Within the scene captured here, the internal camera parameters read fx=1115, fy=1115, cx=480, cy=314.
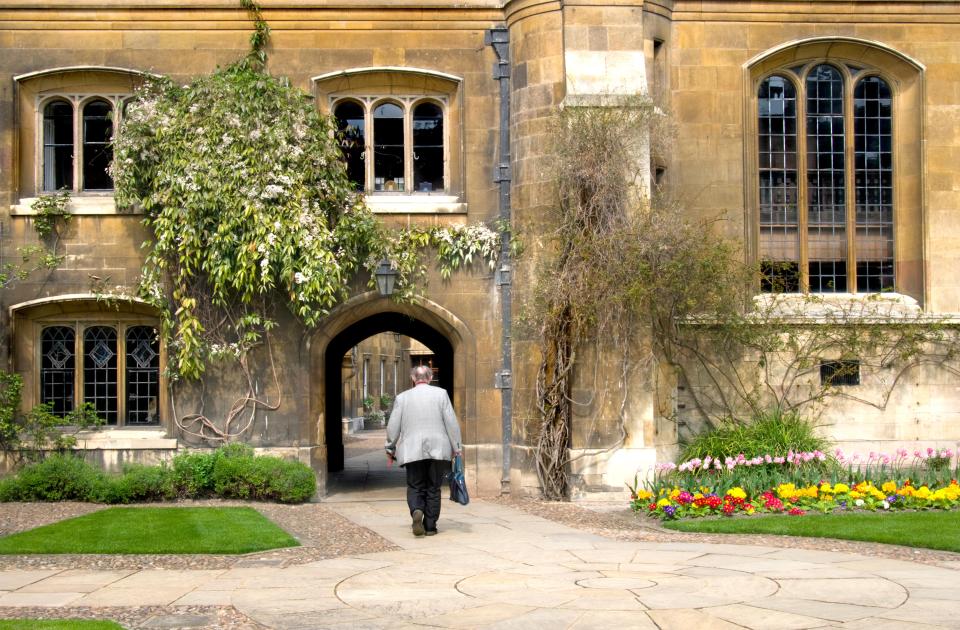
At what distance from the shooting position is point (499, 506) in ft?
42.7

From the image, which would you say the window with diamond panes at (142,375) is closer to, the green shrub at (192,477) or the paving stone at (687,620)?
the green shrub at (192,477)

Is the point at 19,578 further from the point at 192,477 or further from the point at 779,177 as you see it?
the point at 779,177

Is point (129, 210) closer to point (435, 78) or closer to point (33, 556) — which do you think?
point (435, 78)

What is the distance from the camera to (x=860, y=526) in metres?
10.5

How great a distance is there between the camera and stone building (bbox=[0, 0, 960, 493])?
46.3 ft

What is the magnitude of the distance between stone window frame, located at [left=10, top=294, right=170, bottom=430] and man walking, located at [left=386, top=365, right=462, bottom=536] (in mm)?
4967

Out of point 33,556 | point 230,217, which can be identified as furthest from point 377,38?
point 33,556

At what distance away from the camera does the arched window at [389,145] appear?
14750 millimetres

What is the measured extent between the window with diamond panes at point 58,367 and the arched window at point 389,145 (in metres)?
4.56

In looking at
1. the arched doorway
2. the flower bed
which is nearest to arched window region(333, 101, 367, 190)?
the arched doorway

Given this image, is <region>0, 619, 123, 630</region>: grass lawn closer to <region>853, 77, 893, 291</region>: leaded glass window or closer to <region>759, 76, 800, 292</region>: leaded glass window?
<region>759, 76, 800, 292</region>: leaded glass window

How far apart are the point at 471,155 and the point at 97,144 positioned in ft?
16.1

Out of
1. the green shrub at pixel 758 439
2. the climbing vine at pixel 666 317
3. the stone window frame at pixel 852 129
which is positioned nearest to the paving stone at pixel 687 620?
the climbing vine at pixel 666 317

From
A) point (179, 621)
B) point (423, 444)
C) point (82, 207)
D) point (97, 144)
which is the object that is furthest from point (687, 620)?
point (97, 144)
